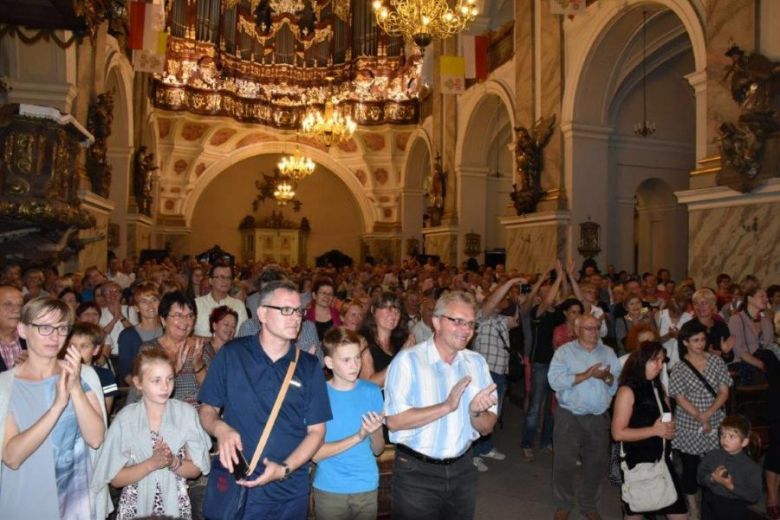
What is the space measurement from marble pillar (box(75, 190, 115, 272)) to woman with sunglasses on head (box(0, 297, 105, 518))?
8.57 meters

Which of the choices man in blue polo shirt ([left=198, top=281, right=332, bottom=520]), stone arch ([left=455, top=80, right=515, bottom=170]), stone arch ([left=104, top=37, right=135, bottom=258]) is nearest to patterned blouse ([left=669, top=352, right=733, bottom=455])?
man in blue polo shirt ([left=198, top=281, right=332, bottom=520])

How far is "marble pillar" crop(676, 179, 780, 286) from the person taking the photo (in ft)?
26.9

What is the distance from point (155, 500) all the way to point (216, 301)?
10.5 feet

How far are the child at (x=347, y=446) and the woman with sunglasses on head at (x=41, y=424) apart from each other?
3.41 feet

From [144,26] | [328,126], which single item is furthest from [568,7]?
[328,126]

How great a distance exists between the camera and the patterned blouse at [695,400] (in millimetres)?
4629

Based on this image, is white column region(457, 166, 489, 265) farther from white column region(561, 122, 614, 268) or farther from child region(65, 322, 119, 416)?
child region(65, 322, 119, 416)

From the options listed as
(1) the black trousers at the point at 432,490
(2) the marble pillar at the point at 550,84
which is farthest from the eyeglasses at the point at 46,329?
(2) the marble pillar at the point at 550,84

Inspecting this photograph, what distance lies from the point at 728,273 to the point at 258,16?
67.9ft

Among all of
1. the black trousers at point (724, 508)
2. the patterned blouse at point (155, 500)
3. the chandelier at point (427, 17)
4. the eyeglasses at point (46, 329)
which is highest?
the chandelier at point (427, 17)

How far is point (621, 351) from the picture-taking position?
748 cm

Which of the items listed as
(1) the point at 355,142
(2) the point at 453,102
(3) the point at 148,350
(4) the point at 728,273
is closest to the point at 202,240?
(1) the point at 355,142

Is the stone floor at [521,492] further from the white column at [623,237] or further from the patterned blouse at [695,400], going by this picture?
the white column at [623,237]

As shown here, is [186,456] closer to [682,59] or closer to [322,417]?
[322,417]
